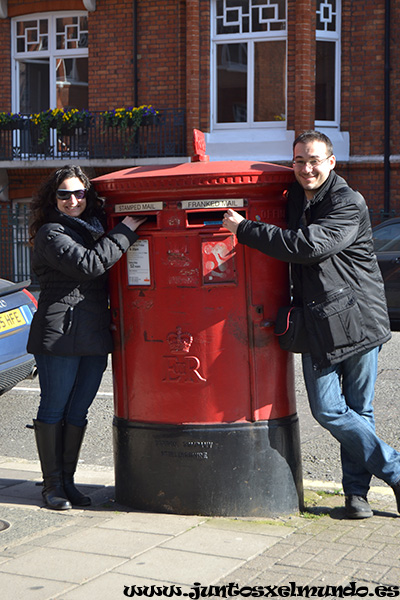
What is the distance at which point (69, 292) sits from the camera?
4.18m

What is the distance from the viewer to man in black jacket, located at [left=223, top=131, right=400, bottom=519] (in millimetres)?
3770

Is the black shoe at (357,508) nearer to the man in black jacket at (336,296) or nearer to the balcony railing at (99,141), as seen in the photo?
the man in black jacket at (336,296)

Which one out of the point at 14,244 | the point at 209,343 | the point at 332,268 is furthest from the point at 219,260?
the point at 14,244

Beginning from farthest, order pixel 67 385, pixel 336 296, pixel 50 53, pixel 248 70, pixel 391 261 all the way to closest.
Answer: pixel 50 53
pixel 248 70
pixel 391 261
pixel 67 385
pixel 336 296

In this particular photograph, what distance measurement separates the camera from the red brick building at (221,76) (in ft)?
55.4

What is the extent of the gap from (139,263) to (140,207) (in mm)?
280

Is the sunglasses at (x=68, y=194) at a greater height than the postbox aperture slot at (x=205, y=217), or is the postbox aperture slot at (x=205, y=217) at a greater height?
the sunglasses at (x=68, y=194)

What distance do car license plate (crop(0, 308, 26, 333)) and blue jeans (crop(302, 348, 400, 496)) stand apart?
11.9ft

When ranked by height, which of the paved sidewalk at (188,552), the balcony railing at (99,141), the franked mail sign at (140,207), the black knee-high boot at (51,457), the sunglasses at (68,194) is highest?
the balcony railing at (99,141)

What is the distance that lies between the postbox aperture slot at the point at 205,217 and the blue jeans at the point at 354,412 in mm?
779

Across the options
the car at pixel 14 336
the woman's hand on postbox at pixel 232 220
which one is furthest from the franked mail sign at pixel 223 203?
the car at pixel 14 336

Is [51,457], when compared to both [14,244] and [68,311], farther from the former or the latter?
[14,244]

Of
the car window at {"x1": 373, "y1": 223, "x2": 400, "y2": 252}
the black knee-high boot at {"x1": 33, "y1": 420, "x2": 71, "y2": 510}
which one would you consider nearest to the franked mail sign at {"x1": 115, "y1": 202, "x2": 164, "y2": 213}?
the black knee-high boot at {"x1": 33, "y1": 420, "x2": 71, "y2": 510}

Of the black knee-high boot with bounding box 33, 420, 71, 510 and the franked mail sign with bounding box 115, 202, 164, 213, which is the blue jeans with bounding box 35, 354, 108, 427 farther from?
the franked mail sign with bounding box 115, 202, 164, 213
